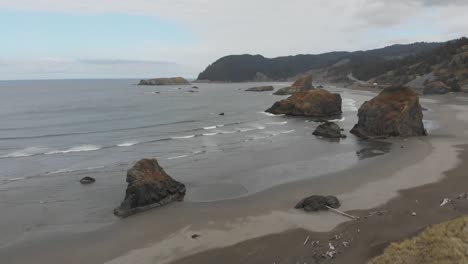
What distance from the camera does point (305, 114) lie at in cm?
5784

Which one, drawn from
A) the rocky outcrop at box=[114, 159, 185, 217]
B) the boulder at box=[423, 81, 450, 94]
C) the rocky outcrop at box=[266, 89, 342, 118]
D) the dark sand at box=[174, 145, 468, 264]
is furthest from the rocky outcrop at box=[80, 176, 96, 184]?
the boulder at box=[423, 81, 450, 94]

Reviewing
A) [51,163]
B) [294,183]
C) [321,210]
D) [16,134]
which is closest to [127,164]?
[51,163]

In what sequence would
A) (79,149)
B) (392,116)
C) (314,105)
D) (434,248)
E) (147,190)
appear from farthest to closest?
(314,105), (392,116), (79,149), (147,190), (434,248)

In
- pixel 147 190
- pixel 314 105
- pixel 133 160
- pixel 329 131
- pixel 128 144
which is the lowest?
pixel 128 144

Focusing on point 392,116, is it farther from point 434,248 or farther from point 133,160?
point 434,248

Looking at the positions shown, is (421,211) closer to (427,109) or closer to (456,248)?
(456,248)

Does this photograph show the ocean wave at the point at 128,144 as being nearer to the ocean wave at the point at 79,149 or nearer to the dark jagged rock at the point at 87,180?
the ocean wave at the point at 79,149

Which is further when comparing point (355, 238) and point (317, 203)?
point (317, 203)

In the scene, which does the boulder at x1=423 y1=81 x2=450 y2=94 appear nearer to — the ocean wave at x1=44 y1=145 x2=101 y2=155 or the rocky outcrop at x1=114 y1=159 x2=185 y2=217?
the ocean wave at x1=44 y1=145 x2=101 y2=155

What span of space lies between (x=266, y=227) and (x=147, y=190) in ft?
20.4

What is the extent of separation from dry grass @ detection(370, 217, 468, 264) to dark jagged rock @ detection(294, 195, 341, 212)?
16.4ft

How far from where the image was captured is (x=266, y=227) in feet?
52.6

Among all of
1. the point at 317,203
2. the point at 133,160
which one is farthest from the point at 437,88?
the point at 317,203

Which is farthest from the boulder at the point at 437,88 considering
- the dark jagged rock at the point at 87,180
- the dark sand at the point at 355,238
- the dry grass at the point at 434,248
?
the dry grass at the point at 434,248
